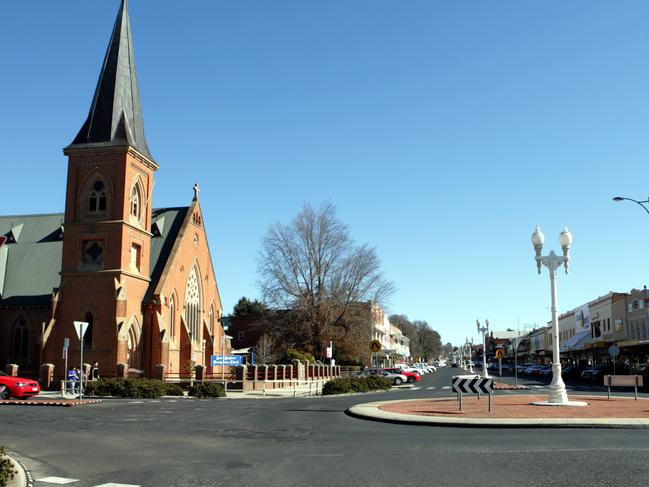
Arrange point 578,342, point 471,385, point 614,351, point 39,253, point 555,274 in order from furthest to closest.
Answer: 1. point 578,342
2. point 39,253
3. point 614,351
4. point 555,274
5. point 471,385

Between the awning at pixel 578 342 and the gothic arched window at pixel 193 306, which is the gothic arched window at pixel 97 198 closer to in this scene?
the gothic arched window at pixel 193 306

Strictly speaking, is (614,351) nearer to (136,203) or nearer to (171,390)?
(171,390)

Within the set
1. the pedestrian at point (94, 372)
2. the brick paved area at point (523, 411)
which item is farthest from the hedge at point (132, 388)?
the brick paved area at point (523, 411)

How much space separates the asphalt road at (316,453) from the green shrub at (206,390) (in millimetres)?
15053

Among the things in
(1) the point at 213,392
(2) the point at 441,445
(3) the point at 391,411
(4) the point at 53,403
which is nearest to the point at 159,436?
(2) the point at 441,445

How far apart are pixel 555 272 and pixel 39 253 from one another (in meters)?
41.4

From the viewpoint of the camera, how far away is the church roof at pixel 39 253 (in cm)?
4853

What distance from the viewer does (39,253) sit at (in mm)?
51812

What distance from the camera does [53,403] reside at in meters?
26.5

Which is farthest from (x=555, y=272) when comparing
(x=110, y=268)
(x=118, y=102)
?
(x=118, y=102)

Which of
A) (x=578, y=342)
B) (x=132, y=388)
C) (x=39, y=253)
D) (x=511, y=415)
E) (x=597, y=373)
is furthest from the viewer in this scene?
(x=578, y=342)

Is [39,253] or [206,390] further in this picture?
[39,253]

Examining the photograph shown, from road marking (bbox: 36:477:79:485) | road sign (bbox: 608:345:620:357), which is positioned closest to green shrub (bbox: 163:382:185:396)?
road marking (bbox: 36:477:79:485)

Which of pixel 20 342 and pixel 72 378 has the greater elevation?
pixel 20 342
